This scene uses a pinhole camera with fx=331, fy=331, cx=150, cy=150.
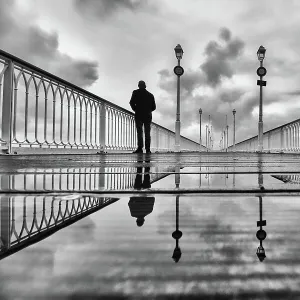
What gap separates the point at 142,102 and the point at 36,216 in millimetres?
7282

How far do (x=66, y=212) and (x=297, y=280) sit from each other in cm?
49

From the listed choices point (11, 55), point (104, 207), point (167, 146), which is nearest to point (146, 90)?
point (11, 55)

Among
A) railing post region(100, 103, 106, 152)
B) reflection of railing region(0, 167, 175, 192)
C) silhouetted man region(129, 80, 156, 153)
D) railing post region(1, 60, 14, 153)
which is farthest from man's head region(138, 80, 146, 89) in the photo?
reflection of railing region(0, 167, 175, 192)

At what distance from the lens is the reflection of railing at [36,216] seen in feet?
1.58

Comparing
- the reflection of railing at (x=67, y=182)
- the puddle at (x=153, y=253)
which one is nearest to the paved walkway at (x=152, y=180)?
the reflection of railing at (x=67, y=182)

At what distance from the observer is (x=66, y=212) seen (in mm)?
698

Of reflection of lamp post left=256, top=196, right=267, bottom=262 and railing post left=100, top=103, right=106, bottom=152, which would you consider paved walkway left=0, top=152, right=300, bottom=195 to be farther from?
railing post left=100, top=103, right=106, bottom=152

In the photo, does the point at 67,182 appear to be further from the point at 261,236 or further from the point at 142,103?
the point at 142,103

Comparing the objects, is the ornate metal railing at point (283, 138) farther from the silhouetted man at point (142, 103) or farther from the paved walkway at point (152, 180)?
the paved walkway at point (152, 180)

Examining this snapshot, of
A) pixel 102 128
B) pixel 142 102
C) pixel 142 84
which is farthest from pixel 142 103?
pixel 102 128

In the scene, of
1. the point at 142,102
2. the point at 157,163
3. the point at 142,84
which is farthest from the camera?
the point at 142,102

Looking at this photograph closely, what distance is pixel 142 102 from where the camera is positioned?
7824mm

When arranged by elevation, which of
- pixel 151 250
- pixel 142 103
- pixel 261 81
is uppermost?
pixel 261 81

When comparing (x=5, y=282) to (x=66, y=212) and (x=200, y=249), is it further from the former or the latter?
(x=66, y=212)
